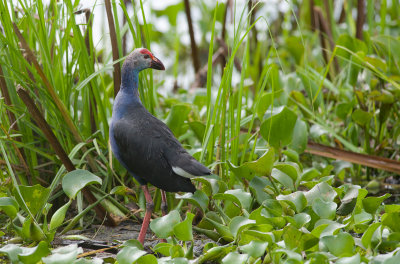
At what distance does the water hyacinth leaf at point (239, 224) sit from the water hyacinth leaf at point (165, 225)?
0.18 meters

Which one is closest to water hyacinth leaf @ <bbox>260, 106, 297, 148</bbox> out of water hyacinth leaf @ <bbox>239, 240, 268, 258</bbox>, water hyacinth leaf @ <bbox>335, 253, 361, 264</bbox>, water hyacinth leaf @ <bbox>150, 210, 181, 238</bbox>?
water hyacinth leaf @ <bbox>150, 210, 181, 238</bbox>

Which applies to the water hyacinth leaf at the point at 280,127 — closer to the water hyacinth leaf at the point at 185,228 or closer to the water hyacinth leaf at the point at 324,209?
the water hyacinth leaf at the point at 324,209

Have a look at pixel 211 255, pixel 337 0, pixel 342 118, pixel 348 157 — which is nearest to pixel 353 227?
pixel 211 255

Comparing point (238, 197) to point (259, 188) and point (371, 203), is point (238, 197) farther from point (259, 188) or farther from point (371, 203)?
point (371, 203)

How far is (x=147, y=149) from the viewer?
7.36 ft

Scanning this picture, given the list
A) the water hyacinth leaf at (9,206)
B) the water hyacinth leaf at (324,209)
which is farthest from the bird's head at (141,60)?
the water hyacinth leaf at (324,209)

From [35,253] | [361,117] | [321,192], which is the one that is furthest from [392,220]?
[35,253]

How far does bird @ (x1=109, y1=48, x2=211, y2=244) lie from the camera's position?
7.22 ft

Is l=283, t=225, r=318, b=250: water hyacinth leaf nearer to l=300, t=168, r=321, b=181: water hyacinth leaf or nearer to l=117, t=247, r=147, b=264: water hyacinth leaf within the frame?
l=117, t=247, r=147, b=264: water hyacinth leaf

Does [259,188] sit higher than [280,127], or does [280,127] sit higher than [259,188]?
[280,127]

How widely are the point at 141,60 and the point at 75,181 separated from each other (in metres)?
0.55

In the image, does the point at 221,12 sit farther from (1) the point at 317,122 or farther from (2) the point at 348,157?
(2) the point at 348,157

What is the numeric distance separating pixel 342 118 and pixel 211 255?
1.61 metres

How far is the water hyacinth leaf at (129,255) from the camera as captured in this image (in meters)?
1.82
